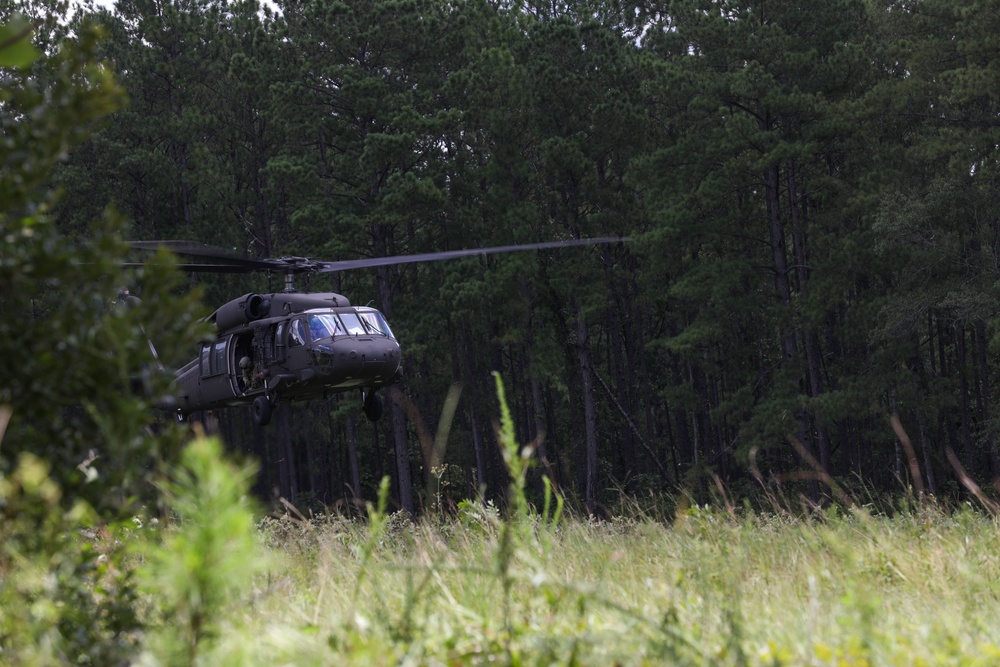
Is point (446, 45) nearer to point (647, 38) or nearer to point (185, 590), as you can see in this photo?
point (647, 38)

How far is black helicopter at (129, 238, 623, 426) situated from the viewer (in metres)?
11.9

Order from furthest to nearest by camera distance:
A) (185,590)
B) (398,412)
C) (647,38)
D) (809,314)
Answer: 1. (647,38)
2. (398,412)
3. (809,314)
4. (185,590)

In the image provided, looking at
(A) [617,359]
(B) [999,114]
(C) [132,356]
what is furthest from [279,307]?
(A) [617,359]

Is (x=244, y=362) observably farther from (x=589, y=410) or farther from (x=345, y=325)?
(x=589, y=410)

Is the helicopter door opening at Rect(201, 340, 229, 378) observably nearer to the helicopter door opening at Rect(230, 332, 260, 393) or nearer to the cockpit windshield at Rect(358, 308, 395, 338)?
the helicopter door opening at Rect(230, 332, 260, 393)

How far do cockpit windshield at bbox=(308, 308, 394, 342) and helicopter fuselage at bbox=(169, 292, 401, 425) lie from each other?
0.04 feet

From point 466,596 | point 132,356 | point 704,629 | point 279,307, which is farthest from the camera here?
point 279,307

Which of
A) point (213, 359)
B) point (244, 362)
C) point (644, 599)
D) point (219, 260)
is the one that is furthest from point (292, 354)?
point (644, 599)

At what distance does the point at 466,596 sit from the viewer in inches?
151

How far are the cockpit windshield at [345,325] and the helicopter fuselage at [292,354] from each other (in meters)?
0.01

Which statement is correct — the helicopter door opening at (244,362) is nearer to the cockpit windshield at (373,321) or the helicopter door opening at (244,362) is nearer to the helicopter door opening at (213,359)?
the helicopter door opening at (213,359)

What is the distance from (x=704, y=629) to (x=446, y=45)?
81.1ft

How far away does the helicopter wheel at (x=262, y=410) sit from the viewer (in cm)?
1295

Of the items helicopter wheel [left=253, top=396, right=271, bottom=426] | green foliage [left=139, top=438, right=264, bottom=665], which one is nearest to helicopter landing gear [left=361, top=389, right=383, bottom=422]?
helicopter wheel [left=253, top=396, right=271, bottom=426]
